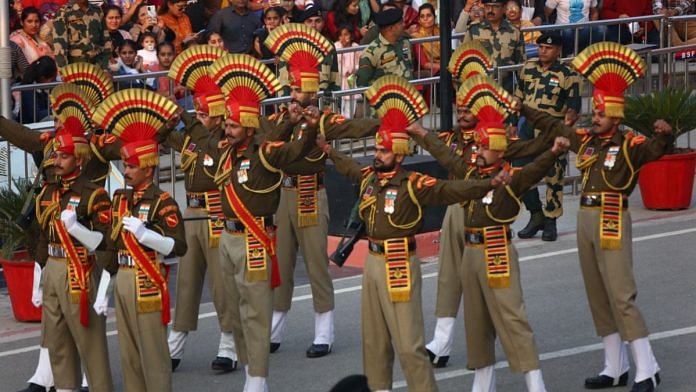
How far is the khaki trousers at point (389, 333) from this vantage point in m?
10.1

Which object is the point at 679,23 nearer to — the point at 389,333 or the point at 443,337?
the point at 443,337

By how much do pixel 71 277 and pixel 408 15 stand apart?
1091cm

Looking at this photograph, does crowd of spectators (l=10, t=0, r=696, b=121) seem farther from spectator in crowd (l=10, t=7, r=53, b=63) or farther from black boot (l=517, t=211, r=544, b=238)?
black boot (l=517, t=211, r=544, b=238)

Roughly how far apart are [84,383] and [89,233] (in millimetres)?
1698

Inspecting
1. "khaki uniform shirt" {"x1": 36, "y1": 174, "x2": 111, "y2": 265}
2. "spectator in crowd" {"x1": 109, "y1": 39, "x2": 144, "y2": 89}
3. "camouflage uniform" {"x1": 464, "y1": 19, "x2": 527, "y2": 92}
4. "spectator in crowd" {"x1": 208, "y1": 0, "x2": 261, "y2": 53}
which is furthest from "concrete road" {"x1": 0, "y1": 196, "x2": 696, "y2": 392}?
"spectator in crowd" {"x1": 208, "y1": 0, "x2": 261, "y2": 53}

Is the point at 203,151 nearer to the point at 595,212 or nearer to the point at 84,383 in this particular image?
→ the point at 84,383

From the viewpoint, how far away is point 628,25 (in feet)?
65.3

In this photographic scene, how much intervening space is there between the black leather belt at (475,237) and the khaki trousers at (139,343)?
7.06ft

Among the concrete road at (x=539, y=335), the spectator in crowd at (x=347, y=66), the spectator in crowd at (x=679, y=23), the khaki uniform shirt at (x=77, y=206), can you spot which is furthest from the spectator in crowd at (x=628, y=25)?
the khaki uniform shirt at (x=77, y=206)

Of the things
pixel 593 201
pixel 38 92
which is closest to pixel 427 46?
pixel 38 92

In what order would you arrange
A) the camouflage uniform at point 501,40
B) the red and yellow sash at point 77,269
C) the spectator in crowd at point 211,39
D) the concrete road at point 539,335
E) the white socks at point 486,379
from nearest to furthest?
the white socks at point 486,379 < the red and yellow sash at point 77,269 < the concrete road at point 539,335 < the camouflage uniform at point 501,40 < the spectator in crowd at point 211,39

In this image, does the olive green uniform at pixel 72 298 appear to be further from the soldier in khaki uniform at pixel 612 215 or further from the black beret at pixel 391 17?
the black beret at pixel 391 17

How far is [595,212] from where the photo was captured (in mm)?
11094

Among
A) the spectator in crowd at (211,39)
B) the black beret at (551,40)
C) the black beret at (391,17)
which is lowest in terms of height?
the spectator in crowd at (211,39)
